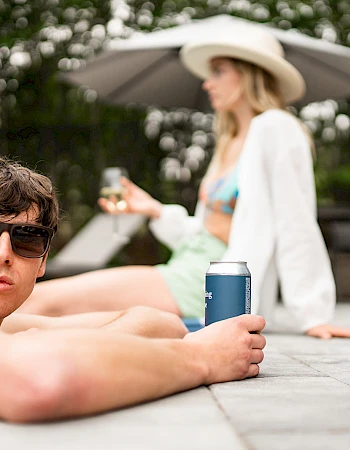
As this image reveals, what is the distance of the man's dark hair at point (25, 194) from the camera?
2201mm

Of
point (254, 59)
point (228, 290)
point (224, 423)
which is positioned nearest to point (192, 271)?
point (254, 59)

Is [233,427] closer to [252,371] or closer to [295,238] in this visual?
[252,371]

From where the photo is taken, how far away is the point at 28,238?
2.19 metres

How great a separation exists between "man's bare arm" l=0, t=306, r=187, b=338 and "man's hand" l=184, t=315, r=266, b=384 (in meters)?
0.30

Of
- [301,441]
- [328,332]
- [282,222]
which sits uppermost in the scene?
[301,441]

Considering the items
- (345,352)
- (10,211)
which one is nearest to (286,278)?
(345,352)

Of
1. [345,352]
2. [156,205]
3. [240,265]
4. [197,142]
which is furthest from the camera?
[197,142]

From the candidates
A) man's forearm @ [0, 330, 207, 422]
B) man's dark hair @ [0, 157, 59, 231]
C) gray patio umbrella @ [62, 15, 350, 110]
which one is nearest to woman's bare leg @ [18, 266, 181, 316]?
man's dark hair @ [0, 157, 59, 231]

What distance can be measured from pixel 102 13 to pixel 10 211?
7243 mm

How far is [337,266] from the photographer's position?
24.7 feet

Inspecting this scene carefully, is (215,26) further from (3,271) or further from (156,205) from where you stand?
(3,271)

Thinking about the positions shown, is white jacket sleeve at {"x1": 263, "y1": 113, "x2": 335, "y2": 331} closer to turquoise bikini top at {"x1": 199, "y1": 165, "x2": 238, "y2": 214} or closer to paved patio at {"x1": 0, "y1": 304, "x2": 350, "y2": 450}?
turquoise bikini top at {"x1": 199, "y1": 165, "x2": 238, "y2": 214}

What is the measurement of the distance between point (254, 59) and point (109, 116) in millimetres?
A: 4972

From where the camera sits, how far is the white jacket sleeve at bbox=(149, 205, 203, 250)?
4242 mm
